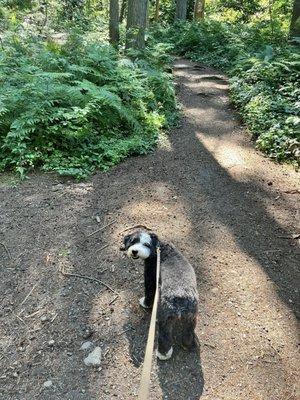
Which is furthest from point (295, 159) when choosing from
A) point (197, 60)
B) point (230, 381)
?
point (197, 60)

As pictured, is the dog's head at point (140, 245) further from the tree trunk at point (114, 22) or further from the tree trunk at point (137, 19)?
the tree trunk at point (114, 22)

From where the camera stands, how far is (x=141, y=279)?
14.1 feet

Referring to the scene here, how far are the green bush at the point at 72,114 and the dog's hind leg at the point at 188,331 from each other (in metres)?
3.69

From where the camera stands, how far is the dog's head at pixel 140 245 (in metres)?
3.22

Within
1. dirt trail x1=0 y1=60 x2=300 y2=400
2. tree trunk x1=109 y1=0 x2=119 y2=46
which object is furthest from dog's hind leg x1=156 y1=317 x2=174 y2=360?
tree trunk x1=109 y1=0 x2=119 y2=46

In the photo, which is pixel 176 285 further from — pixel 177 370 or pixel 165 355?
pixel 177 370

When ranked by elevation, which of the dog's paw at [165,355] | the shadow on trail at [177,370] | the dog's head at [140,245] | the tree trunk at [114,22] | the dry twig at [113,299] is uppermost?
the tree trunk at [114,22]

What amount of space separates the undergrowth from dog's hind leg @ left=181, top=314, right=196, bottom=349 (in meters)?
4.96

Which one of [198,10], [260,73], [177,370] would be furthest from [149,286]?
[198,10]

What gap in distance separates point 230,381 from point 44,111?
5518 millimetres

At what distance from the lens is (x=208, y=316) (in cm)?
391

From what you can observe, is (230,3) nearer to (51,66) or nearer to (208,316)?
(51,66)

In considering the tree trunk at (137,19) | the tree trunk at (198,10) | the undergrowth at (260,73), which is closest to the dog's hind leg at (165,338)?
the undergrowth at (260,73)

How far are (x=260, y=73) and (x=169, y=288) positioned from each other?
9468mm
